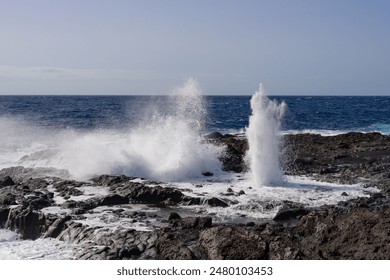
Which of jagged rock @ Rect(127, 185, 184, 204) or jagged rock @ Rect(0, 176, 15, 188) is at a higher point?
jagged rock @ Rect(127, 185, 184, 204)

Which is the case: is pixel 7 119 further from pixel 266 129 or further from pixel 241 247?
pixel 241 247

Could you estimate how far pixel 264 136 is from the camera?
20.0 m

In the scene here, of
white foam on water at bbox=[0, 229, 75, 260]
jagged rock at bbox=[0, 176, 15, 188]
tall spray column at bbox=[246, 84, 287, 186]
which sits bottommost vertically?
white foam on water at bbox=[0, 229, 75, 260]

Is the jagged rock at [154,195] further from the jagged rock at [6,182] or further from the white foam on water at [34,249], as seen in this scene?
the jagged rock at [6,182]

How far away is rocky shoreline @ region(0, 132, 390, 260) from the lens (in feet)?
31.7

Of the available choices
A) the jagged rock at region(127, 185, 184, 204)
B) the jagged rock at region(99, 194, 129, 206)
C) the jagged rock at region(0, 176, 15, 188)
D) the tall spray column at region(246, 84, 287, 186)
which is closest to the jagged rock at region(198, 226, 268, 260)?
the jagged rock at region(127, 185, 184, 204)

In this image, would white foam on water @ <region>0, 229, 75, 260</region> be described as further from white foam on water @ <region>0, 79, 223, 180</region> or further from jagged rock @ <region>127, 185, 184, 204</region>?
white foam on water @ <region>0, 79, 223, 180</region>

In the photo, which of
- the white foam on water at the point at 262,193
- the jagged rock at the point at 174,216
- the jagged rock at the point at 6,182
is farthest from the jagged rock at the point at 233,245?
the jagged rock at the point at 6,182

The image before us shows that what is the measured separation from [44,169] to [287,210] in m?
13.0

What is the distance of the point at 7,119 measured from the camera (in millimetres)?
57719

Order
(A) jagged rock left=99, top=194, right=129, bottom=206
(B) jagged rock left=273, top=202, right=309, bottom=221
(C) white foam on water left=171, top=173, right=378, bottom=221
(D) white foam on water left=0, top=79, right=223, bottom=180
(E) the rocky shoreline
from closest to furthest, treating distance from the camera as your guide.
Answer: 1. (E) the rocky shoreline
2. (B) jagged rock left=273, top=202, right=309, bottom=221
3. (C) white foam on water left=171, top=173, right=378, bottom=221
4. (A) jagged rock left=99, top=194, right=129, bottom=206
5. (D) white foam on water left=0, top=79, right=223, bottom=180

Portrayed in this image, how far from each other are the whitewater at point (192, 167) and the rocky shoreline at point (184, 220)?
19.9 inches

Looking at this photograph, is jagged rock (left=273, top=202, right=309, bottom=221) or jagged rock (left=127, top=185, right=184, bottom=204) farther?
jagged rock (left=127, top=185, right=184, bottom=204)
